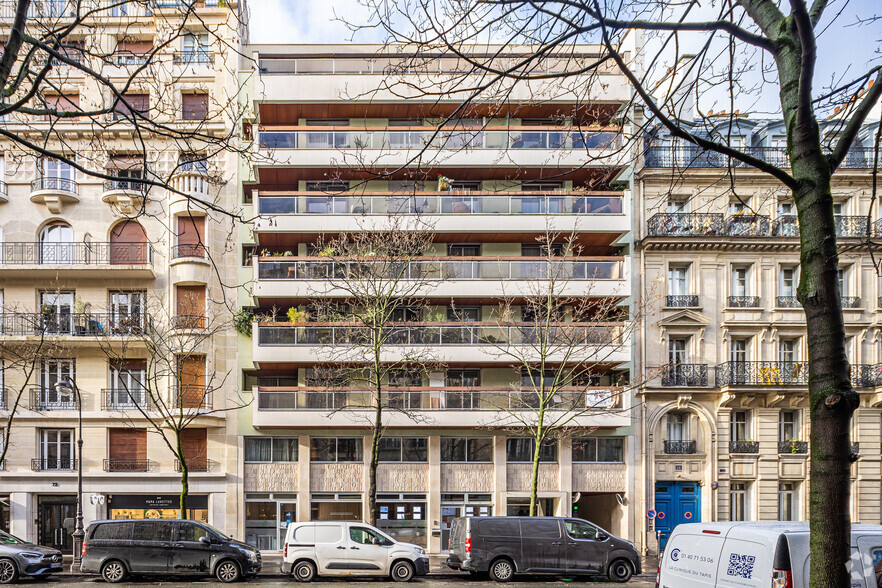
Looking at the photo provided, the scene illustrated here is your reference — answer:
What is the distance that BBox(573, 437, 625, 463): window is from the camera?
1095 inches

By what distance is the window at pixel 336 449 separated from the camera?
27.3 metres

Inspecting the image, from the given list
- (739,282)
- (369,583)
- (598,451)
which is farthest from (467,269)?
(369,583)

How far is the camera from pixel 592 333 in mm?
25734

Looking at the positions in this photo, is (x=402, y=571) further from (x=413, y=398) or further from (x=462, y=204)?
(x=462, y=204)

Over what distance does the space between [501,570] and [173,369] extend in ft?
46.7

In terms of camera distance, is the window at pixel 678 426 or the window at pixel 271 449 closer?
the window at pixel 271 449

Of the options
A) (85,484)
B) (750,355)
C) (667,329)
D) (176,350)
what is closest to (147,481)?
(85,484)

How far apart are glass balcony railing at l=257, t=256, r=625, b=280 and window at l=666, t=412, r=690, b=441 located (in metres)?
6.22

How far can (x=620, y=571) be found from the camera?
1869 centimetres

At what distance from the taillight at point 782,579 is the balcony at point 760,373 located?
71.1 ft

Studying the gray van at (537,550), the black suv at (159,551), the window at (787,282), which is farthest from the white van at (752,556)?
the window at (787,282)

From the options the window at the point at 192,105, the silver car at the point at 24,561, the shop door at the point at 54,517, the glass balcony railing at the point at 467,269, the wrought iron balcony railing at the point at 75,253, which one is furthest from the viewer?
the window at the point at 192,105

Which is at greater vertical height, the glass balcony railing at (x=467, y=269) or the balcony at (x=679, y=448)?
the glass balcony railing at (x=467, y=269)

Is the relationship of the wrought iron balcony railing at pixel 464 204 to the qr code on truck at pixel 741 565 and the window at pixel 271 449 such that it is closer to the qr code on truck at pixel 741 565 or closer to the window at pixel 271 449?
the window at pixel 271 449
